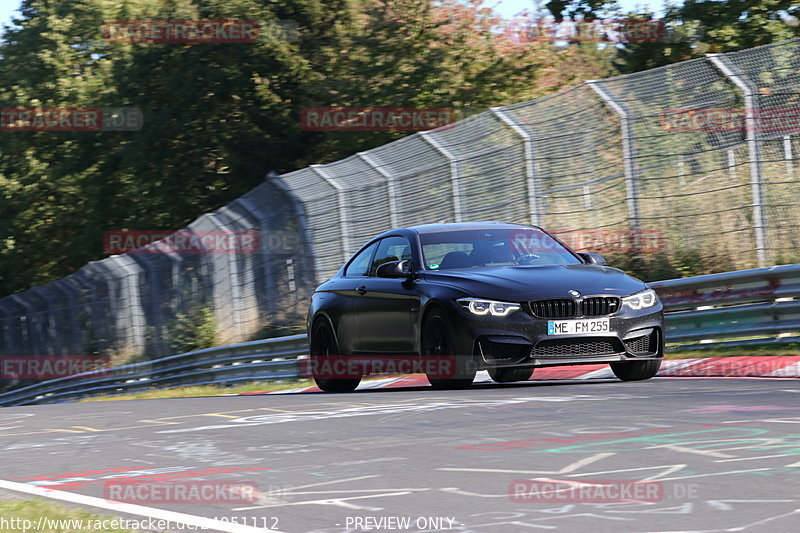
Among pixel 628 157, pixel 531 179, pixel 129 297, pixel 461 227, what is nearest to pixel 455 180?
pixel 531 179

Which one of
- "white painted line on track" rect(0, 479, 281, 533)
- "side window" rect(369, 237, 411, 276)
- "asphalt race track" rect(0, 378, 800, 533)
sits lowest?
"asphalt race track" rect(0, 378, 800, 533)

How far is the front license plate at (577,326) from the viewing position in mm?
10820

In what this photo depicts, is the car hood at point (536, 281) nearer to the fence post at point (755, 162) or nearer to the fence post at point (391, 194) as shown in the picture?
the fence post at point (755, 162)

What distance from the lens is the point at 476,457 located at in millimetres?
7070

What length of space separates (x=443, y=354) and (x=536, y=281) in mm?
992

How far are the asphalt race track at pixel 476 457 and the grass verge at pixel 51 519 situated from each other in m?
0.36

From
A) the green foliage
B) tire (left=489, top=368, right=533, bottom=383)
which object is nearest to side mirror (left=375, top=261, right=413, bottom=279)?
tire (left=489, top=368, right=533, bottom=383)

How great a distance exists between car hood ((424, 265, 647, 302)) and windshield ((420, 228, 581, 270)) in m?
0.26

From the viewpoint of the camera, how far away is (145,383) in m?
25.4

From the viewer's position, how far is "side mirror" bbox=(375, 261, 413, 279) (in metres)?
12.1

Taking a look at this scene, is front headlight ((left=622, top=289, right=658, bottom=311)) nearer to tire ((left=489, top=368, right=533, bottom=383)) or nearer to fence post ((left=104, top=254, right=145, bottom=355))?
tire ((left=489, top=368, right=533, bottom=383))

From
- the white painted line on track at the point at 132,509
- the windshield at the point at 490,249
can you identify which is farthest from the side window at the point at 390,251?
the white painted line on track at the point at 132,509

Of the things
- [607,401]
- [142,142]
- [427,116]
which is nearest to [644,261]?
[607,401]

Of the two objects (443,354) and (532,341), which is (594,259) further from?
(443,354)
